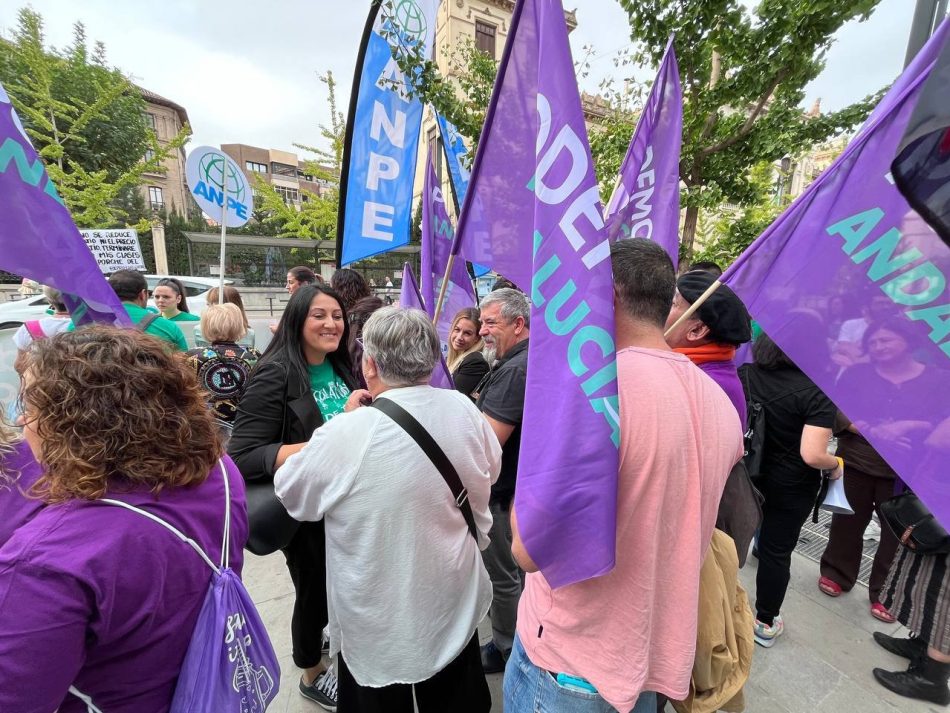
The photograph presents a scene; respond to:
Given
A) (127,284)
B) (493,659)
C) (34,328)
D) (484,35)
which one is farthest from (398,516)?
(484,35)

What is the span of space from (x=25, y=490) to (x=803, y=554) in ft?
15.7

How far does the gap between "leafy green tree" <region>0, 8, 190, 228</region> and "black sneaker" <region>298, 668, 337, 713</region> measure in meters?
12.0

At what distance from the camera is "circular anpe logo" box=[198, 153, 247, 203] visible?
16.4 ft

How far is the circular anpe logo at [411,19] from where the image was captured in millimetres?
3441

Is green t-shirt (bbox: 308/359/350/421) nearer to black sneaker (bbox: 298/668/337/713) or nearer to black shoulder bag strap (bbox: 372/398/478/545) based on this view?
black shoulder bag strap (bbox: 372/398/478/545)

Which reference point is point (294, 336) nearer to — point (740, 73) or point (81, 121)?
point (740, 73)

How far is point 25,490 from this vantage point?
3.75 ft

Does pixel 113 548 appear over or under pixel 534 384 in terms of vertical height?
under

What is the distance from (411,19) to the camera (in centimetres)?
357

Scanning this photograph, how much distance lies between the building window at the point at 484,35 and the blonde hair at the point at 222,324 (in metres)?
25.2

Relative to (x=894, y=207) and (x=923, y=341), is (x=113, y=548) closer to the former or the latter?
(x=923, y=341)

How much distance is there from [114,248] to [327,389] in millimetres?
5535

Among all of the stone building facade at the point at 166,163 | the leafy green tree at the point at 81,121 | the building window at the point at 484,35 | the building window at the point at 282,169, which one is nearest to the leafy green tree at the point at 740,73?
the leafy green tree at the point at 81,121

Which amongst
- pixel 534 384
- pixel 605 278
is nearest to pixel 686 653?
pixel 534 384
